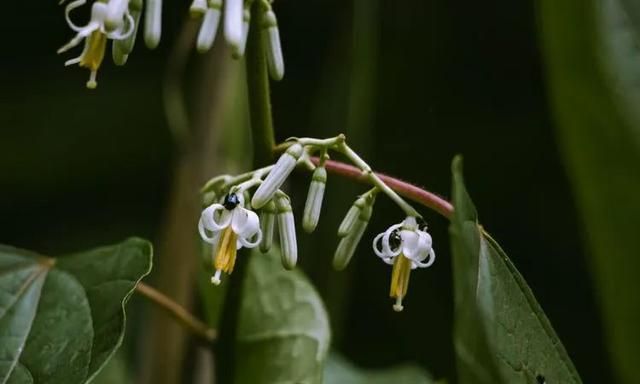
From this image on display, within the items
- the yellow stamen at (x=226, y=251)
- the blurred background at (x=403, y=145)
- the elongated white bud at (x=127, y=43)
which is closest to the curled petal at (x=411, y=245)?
the yellow stamen at (x=226, y=251)

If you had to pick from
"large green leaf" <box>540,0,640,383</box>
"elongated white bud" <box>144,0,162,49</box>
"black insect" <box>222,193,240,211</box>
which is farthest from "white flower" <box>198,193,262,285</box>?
"large green leaf" <box>540,0,640,383</box>

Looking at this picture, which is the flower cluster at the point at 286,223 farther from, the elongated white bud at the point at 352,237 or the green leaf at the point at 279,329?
the green leaf at the point at 279,329

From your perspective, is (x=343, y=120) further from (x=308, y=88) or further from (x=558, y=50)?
(x=558, y=50)

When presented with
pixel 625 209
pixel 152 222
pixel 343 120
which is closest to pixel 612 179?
pixel 625 209

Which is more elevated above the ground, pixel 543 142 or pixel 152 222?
pixel 543 142

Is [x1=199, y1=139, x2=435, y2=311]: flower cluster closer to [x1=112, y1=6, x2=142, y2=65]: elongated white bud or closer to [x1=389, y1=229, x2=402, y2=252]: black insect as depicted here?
[x1=389, y1=229, x2=402, y2=252]: black insect

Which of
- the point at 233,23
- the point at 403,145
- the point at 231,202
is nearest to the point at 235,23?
the point at 233,23
